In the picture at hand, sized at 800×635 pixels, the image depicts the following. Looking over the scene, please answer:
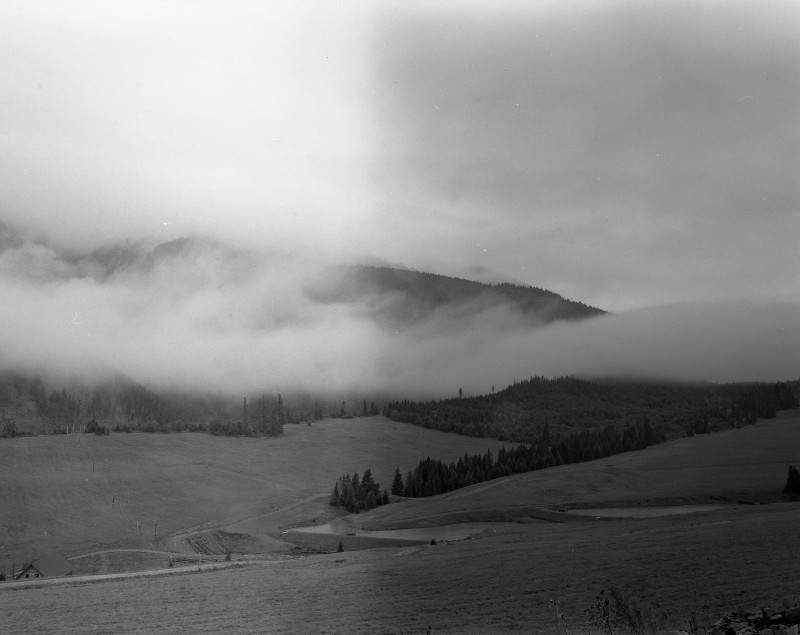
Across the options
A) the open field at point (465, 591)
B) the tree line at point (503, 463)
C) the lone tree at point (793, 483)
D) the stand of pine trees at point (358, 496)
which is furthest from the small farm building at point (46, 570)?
the lone tree at point (793, 483)

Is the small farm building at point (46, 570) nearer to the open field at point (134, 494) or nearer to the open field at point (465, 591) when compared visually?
the open field at point (134, 494)

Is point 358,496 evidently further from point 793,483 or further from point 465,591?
point 465,591

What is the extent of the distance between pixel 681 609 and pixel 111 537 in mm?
111105

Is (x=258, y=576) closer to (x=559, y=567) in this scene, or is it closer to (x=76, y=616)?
(x=76, y=616)

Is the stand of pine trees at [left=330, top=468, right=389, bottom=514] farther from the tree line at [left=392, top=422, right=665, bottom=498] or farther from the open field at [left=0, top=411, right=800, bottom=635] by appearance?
the open field at [left=0, top=411, right=800, bottom=635]

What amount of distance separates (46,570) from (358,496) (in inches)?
2614

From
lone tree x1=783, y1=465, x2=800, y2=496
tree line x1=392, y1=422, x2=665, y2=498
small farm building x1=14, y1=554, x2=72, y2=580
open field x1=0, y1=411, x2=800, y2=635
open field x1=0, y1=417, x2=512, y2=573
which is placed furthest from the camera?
tree line x1=392, y1=422, x2=665, y2=498

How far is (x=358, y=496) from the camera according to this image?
484ft

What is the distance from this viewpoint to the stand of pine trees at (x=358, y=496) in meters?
142

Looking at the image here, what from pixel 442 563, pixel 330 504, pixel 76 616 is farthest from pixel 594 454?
pixel 76 616

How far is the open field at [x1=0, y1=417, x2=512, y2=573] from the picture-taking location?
126 metres

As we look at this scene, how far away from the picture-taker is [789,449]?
16262cm

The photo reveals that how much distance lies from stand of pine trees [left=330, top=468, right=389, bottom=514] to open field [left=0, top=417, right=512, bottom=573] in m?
3.34

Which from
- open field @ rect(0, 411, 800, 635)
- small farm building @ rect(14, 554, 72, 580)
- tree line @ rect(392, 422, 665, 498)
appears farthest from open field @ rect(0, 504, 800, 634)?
tree line @ rect(392, 422, 665, 498)
